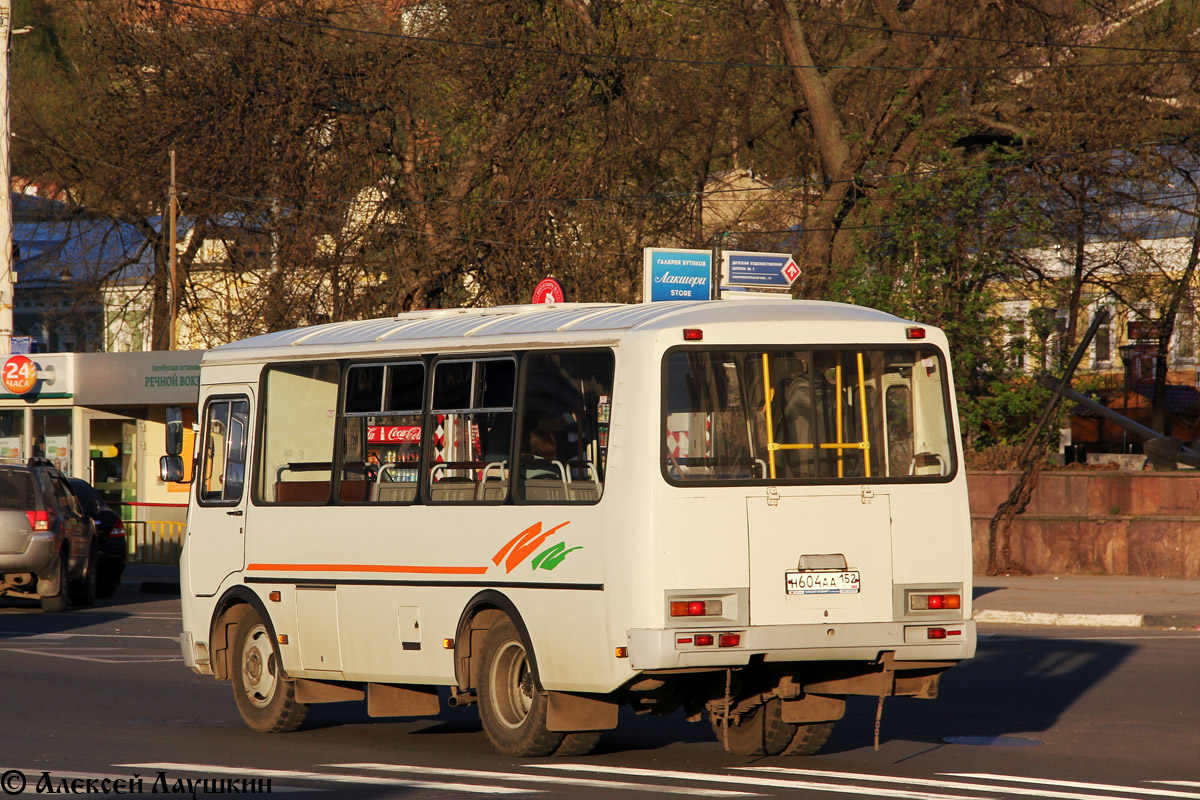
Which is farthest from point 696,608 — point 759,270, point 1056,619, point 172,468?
point 759,270

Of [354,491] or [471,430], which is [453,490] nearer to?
[471,430]

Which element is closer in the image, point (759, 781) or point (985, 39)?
point (759, 781)

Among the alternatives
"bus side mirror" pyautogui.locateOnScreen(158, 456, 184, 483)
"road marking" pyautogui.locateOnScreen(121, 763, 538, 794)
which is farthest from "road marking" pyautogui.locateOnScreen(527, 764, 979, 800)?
"bus side mirror" pyautogui.locateOnScreen(158, 456, 184, 483)

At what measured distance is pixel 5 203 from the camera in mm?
31734

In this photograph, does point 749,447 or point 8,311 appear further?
point 8,311

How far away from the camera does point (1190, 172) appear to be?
30.5 metres

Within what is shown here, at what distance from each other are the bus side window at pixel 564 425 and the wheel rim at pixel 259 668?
277 centimetres

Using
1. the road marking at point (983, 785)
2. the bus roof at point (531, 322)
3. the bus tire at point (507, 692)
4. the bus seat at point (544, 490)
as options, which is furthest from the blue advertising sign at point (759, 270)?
the road marking at point (983, 785)

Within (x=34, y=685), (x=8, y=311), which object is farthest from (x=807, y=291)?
(x=34, y=685)

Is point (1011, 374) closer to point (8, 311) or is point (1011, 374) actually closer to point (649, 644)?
point (8, 311)

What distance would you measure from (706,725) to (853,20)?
26215 mm

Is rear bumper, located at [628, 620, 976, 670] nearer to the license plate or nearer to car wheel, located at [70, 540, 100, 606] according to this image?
the license plate

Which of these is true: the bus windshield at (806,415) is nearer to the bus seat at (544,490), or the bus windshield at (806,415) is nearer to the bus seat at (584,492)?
the bus seat at (584,492)

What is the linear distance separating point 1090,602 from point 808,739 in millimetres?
12272
